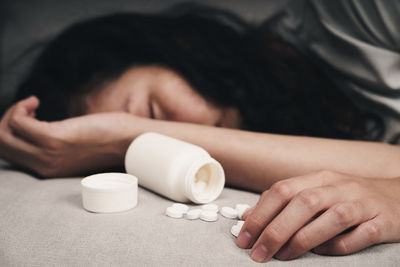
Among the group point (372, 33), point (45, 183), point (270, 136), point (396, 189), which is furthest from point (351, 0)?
point (45, 183)

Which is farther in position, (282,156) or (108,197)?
(282,156)

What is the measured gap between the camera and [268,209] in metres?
0.49

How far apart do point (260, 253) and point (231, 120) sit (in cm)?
69

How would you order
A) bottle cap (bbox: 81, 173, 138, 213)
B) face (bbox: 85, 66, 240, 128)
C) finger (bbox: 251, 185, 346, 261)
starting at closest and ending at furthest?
finger (bbox: 251, 185, 346, 261) < bottle cap (bbox: 81, 173, 138, 213) < face (bbox: 85, 66, 240, 128)

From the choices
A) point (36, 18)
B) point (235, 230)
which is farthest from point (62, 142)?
point (36, 18)

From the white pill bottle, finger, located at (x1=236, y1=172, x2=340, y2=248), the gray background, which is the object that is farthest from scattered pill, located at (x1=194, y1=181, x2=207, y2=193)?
the gray background

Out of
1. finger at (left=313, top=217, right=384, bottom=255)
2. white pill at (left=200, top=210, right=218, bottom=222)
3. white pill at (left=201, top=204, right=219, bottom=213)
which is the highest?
finger at (left=313, top=217, right=384, bottom=255)

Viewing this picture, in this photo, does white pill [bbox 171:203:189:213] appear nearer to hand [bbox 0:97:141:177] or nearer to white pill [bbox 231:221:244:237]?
white pill [bbox 231:221:244:237]

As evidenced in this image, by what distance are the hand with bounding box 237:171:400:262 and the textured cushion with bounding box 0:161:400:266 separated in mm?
21

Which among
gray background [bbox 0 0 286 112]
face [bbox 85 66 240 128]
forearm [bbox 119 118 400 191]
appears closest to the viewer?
forearm [bbox 119 118 400 191]

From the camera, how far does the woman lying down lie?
49 cm

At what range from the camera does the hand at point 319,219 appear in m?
0.46

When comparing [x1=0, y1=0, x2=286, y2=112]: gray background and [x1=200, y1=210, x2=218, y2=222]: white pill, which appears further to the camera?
[x1=0, y1=0, x2=286, y2=112]: gray background

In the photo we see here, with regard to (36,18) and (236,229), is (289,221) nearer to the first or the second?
(236,229)
